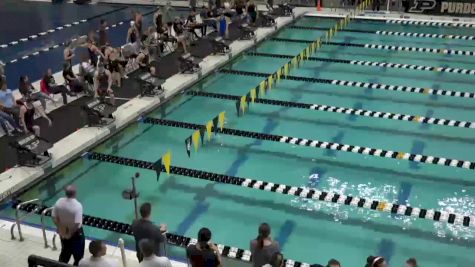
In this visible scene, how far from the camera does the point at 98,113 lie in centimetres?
927

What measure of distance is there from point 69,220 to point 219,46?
350 inches

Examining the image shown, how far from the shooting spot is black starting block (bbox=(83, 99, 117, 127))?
924 cm

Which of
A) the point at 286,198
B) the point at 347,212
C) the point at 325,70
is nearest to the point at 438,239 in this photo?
the point at 347,212

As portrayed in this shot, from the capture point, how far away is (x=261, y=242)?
4.64 m

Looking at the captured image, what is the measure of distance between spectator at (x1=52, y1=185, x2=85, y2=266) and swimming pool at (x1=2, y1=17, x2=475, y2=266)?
166 centimetres

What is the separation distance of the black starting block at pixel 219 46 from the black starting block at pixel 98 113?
4580 millimetres

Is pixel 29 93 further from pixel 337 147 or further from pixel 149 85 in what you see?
pixel 337 147

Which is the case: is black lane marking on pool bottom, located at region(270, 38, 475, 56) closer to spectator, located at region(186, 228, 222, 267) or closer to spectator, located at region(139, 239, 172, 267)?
spectator, located at region(186, 228, 222, 267)

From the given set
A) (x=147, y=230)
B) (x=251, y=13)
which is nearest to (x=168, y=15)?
(x=251, y=13)

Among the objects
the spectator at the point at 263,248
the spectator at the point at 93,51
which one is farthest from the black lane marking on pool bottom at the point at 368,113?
the spectator at the point at 263,248

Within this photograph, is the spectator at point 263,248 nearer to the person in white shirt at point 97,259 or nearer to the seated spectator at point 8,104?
the person in white shirt at point 97,259

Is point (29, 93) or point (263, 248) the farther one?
point (29, 93)

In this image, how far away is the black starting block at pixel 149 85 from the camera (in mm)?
10570

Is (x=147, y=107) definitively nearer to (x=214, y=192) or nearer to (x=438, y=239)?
(x=214, y=192)
